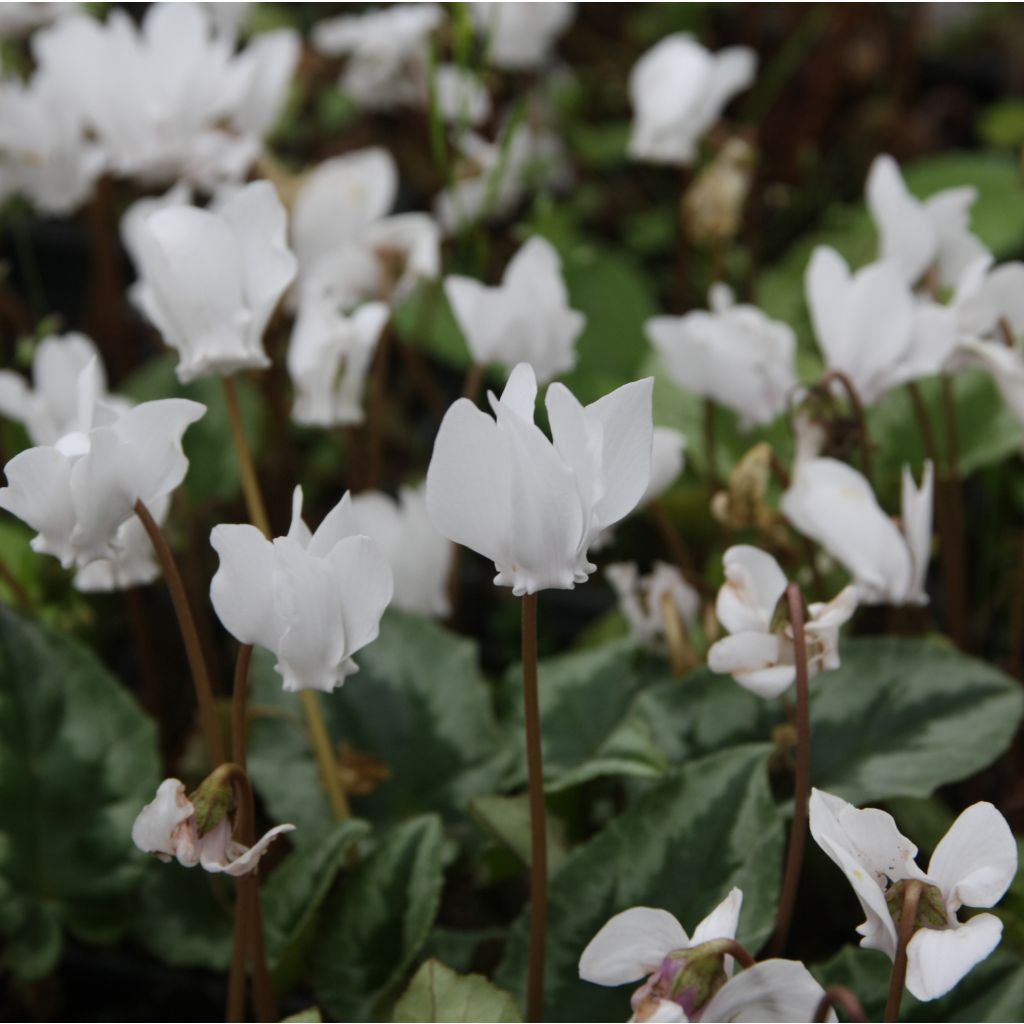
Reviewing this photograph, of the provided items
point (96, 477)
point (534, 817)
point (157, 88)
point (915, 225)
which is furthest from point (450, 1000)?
point (157, 88)

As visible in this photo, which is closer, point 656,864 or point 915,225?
point 656,864

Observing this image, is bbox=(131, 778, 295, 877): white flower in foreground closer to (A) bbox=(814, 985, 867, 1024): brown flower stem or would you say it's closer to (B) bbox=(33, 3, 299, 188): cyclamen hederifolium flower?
(A) bbox=(814, 985, 867, 1024): brown flower stem

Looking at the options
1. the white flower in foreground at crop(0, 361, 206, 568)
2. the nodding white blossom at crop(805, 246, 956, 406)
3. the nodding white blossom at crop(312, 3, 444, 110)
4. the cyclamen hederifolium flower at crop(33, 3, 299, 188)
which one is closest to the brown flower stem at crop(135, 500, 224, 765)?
the white flower in foreground at crop(0, 361, 206, 568)

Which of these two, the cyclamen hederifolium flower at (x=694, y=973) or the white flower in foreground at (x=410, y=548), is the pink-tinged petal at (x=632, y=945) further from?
the white flower in foreground at (x=410, y=548)

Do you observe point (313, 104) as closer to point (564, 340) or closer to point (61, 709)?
point (564, 340)

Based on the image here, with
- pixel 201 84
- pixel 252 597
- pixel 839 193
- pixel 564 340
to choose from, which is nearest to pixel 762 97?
pixel 839 193

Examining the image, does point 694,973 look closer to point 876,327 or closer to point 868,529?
point 868,529
